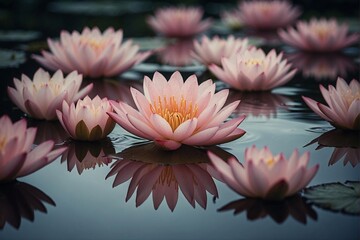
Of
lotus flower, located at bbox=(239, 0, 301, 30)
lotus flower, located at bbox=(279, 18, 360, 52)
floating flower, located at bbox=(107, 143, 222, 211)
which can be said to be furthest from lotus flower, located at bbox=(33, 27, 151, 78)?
lotus flower, located at bbox=(239, 0, 301, 30)

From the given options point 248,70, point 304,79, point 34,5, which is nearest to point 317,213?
point 248,70

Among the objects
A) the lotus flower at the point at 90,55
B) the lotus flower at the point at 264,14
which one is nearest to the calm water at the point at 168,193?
the lotus flower at the point at 90,55

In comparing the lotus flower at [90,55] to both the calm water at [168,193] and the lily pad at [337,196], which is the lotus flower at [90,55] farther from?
the lily pad at [337,196]

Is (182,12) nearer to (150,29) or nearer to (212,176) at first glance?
(150,29)

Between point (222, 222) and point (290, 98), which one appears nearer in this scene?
point (222, 222)

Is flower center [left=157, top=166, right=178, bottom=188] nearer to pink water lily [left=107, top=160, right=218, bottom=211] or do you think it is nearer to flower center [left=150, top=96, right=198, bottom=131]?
pink water lily [left=107, top=160, right=218, bottom=211]
